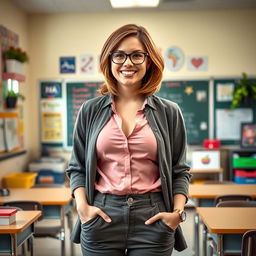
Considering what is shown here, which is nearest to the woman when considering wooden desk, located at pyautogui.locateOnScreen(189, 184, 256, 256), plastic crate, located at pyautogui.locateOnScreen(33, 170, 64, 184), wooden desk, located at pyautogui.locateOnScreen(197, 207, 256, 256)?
wooden desk, located at pyautogui.locateOnScreen(197, 207, 256, 256)

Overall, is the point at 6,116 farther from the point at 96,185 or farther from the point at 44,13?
the point at 96,185

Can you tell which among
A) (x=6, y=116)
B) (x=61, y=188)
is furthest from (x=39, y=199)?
(x=6, y=116)

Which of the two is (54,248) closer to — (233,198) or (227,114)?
(233,198)

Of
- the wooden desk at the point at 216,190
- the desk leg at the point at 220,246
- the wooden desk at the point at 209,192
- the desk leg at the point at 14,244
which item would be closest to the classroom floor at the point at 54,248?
the wooden desk at the point at 209,192

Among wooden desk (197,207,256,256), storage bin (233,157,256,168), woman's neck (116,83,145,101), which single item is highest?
woman's neck (116,83,145,101)

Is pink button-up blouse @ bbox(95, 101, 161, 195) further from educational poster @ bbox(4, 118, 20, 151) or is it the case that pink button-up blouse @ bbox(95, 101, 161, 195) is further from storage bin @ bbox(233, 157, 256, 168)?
storage bin @ bbox(233, 157, 256, 168)

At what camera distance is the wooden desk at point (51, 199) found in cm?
308

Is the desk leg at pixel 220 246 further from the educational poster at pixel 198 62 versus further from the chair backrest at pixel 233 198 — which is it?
the educational poster at pixel 198 62

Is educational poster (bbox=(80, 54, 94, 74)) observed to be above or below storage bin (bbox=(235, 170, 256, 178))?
above

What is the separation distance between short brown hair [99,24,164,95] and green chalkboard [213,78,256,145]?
430cm

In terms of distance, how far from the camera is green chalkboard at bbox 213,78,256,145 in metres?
5.48

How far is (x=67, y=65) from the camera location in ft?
18.3

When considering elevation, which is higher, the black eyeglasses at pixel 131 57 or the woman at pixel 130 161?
the black eyeglasses at pixel 131 57

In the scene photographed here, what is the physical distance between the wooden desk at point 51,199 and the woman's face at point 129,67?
1.98 m
